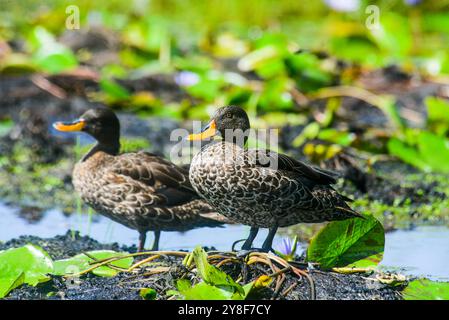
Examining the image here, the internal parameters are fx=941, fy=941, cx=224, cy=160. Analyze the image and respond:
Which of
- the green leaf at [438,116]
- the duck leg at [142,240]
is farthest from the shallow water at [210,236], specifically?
the green leaf at [438,116]

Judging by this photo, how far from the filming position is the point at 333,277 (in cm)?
439

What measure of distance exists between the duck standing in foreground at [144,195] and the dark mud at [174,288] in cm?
72

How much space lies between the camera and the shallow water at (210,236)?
541cm

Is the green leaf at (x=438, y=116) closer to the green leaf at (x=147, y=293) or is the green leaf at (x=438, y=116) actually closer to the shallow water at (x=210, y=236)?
the shallow water at (x=210, y=236)

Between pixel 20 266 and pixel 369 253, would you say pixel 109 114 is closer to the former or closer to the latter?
pixel 20 266

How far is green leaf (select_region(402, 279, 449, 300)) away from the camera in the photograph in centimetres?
430

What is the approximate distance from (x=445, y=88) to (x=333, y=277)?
248 inches

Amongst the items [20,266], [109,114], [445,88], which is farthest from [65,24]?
[20,266]

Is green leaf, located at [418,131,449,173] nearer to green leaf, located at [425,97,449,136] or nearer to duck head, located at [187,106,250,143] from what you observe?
green leaf, located at [425,97,449,136]

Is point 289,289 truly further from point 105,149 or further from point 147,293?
point 105,149

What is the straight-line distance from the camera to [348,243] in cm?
447

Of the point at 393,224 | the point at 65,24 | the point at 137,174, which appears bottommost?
the point at 393,224

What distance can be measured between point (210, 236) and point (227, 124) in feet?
5.49

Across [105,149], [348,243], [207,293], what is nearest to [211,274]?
[207,293]
